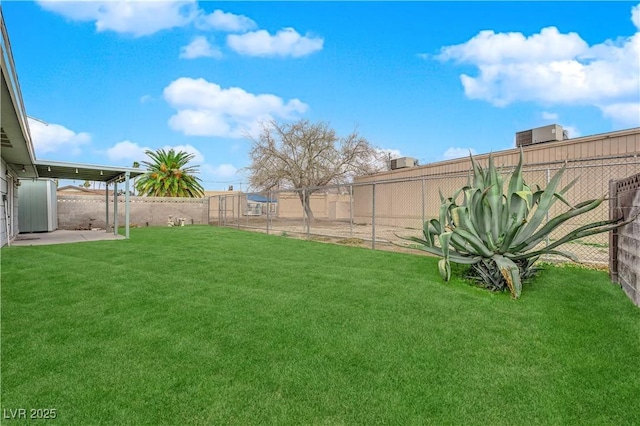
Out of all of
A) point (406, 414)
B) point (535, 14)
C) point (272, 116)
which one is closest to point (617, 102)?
point (535, 14)

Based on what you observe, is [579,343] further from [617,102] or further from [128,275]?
A: [617,102]

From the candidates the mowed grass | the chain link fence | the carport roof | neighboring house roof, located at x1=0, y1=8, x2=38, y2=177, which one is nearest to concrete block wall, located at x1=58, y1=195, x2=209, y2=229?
the chain link fence

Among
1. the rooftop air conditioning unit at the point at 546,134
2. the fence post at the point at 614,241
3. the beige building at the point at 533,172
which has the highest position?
the rooftop air conditioning unit at the point at 546,134

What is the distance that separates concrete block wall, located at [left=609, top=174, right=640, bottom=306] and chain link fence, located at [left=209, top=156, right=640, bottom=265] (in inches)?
24.1

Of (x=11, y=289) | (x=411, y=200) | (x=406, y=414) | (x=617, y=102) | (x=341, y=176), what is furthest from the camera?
(x=341, y=176)

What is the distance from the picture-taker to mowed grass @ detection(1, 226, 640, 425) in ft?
6.70

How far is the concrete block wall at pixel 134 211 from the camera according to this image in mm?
17703

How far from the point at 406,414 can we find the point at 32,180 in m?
19.0

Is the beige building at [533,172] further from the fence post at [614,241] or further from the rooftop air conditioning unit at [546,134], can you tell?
the fence post at [614,241]

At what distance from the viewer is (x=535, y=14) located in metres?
9.07

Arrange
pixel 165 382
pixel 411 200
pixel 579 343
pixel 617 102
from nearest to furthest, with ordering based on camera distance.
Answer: pixel 165 382 → pixel 579 343 → pixel 617 102 → pixel 411 200

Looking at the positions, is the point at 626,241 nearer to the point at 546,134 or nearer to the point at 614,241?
the point at 614,241

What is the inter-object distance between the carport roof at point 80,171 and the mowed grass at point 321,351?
7.64m

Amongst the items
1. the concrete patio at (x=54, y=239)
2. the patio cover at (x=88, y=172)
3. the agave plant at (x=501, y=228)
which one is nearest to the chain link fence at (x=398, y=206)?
the agave plant at (x=501, y=228)
